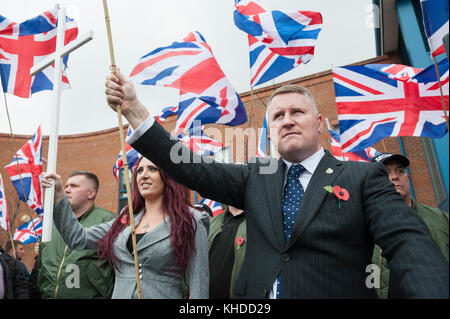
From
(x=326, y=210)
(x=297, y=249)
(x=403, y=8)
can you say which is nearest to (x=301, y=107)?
(x=326, y=210)

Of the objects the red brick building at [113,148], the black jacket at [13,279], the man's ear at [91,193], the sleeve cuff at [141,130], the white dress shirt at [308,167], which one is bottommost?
the black jacket at [13,279]

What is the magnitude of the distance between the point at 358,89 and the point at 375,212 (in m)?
3.77

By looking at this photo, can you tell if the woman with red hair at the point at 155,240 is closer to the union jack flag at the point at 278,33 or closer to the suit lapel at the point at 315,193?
the suit lapel at the point at 315,193

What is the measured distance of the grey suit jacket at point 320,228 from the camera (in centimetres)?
135

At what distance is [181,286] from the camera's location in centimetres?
228

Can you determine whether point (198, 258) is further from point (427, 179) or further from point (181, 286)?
point (427, 179)

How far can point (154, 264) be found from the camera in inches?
87.9

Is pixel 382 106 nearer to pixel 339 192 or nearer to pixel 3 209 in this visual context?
pixel 339 192

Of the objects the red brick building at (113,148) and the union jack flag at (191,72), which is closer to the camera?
the union jack flag at (191,72)

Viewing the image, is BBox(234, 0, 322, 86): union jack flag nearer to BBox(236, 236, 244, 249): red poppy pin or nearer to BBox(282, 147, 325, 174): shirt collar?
BBox(236, 236, 244, 249): red poppy pin

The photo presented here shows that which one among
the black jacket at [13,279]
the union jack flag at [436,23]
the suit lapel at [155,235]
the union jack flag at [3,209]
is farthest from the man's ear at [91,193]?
the union jack flag at [3,209]

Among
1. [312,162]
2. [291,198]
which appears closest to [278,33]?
[312,162]
